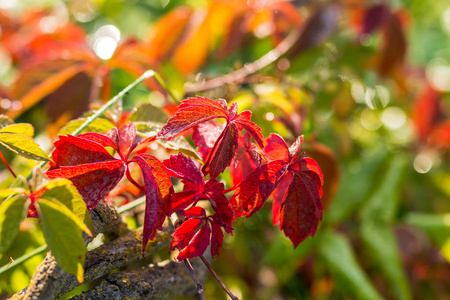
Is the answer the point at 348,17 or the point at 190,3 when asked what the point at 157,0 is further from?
the point at 348,17

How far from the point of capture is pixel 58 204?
0.35m

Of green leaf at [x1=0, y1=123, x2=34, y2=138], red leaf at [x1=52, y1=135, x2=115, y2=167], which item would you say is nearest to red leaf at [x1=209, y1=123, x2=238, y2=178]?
red leaf at [x1=52, y1=135, x2=115, y2=167]

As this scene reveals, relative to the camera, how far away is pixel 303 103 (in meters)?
0.90

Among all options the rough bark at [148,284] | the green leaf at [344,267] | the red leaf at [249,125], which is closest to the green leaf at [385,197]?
the green leaf at [344,267]

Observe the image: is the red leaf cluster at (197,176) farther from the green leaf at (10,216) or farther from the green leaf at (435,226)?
the green leaf at (435,226)

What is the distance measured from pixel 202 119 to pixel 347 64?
0.80 metres

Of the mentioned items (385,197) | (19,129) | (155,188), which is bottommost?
(385,197)

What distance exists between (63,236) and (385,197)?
792mm

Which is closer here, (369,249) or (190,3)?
(369,249)

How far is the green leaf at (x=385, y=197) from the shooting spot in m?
0.97

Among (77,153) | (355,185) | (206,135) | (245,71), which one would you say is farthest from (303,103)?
(77,153)

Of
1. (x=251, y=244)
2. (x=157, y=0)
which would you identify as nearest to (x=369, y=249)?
(x=251, y=244)

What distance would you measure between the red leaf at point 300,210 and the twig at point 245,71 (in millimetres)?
480

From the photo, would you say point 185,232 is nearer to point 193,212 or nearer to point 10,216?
point 193,212
